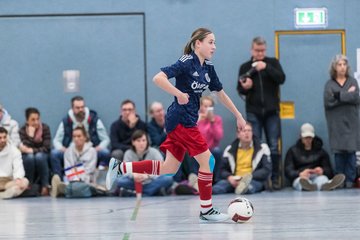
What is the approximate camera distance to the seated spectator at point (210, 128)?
38.6 feet

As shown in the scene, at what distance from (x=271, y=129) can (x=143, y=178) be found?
7.11 ft

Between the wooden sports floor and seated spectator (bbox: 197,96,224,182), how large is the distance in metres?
1.13

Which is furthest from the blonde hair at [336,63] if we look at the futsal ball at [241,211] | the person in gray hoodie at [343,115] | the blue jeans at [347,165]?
the futsal ball at [241,211]

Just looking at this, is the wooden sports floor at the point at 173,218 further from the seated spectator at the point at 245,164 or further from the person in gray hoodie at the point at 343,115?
the person in gray hoodie at the point at 343,115

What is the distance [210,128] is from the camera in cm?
1182

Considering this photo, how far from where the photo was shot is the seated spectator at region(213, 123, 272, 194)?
11.2 meters

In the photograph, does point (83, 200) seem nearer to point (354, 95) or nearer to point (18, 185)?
point (18, 185)

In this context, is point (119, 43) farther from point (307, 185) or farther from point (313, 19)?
point (307, 185)

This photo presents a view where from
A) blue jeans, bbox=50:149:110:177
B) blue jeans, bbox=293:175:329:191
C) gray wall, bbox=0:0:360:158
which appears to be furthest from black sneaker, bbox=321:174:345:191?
blue jeans, bbox=50:149:110:177

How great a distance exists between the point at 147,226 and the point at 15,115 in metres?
5.98

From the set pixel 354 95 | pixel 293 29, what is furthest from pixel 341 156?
pixel 293 29

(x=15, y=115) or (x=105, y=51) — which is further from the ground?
(x=105, y=51)

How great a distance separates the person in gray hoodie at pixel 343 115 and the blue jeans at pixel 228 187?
138 centimetres

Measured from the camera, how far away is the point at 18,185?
36.9 feet
